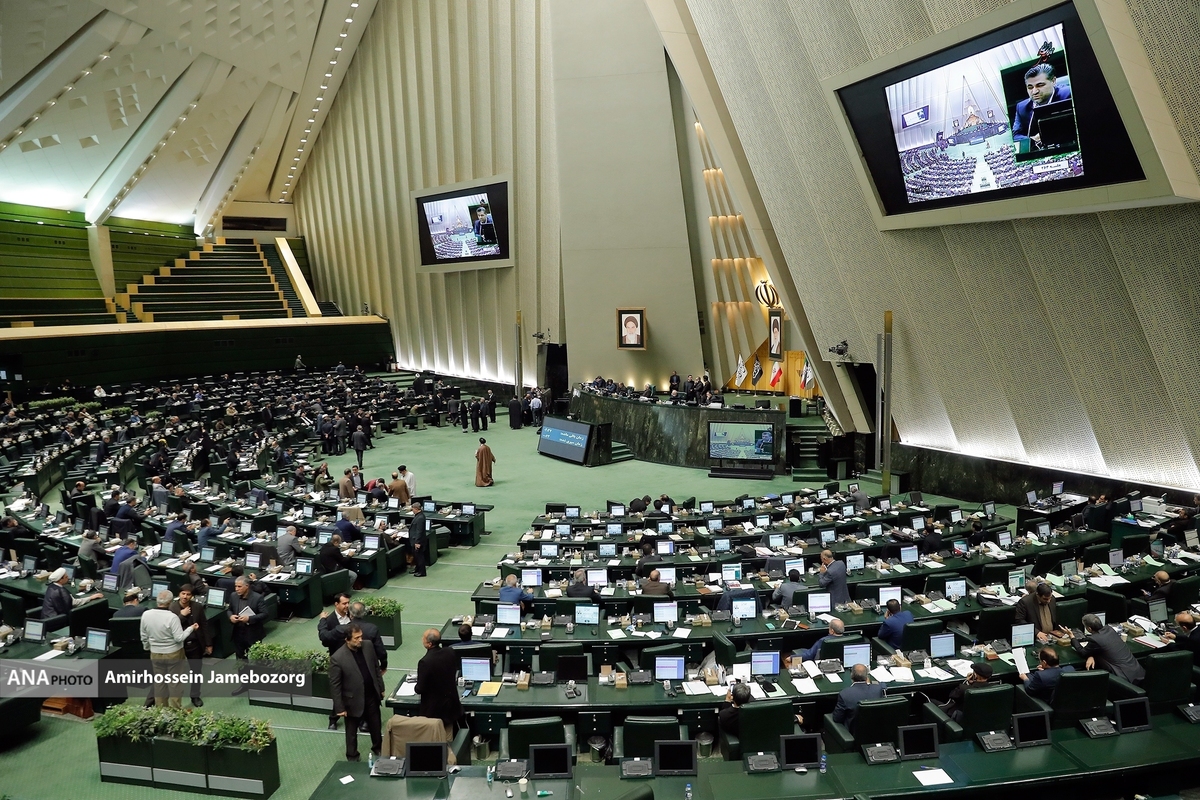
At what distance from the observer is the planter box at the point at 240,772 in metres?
6.71

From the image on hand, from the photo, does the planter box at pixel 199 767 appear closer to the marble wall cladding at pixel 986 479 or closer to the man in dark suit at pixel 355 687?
the man in dark suit at pixel 355 687

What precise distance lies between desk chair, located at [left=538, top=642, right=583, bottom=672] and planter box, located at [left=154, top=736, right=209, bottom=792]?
3019mm

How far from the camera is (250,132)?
37875mm

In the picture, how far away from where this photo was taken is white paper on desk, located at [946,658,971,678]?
7.60m

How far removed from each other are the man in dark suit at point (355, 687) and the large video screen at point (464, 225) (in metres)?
25.4

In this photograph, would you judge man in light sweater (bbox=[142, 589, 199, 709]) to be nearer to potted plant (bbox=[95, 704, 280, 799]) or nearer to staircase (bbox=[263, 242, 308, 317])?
potted plant (bbox=[95, 704, 280, 799])

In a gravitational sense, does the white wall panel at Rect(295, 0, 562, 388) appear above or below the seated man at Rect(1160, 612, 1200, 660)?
above

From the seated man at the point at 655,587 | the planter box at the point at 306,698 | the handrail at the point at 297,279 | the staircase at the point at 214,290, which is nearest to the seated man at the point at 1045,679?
the seated man at the point at 655,587

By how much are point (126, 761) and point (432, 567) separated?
702 centimetres

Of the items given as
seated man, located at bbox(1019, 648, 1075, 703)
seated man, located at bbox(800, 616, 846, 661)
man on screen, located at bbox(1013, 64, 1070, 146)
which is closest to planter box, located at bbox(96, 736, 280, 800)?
seated man, located at bbox(800, 616, 846, 661)

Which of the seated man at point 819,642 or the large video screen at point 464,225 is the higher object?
the large video screen at point 464,225

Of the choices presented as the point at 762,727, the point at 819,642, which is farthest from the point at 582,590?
the point at 762,727

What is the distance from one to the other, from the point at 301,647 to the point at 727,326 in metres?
20.3

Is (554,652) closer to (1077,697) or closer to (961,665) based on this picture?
(961,665)
